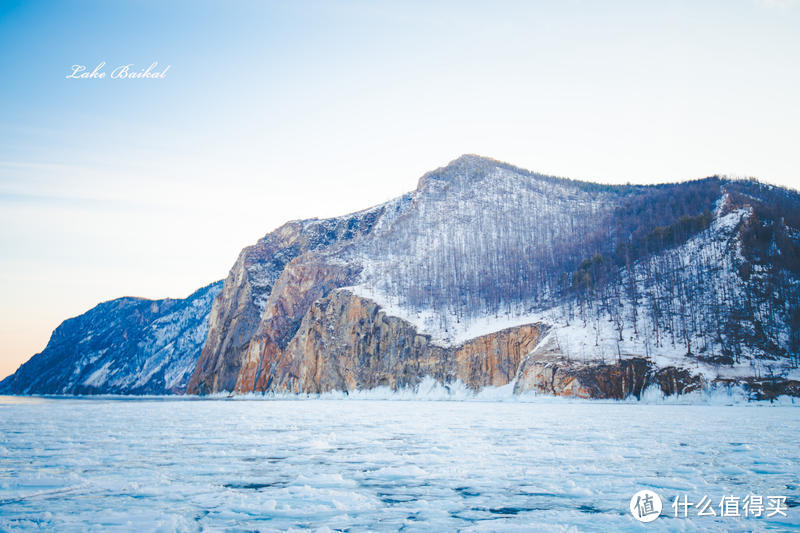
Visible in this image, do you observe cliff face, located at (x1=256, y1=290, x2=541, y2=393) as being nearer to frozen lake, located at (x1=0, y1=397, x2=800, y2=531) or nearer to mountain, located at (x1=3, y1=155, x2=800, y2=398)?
mountain, located at (x1=3, y1=155, x2=800, y2=398)

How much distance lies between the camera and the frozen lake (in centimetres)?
951

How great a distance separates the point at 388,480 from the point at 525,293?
103449 mm

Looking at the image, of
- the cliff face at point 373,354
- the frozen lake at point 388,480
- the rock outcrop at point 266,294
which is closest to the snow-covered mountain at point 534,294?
the cliff face at point 373,354

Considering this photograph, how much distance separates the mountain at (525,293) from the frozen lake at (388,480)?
4952 centimetres

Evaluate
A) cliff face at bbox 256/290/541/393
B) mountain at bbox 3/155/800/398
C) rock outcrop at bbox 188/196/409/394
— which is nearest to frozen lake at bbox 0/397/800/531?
mountain at bbox 3/155/800/398

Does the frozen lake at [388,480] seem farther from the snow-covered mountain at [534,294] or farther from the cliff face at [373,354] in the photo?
the cliff face at [373,354]

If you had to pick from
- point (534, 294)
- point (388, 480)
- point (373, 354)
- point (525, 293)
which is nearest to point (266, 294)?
point (373, 354)

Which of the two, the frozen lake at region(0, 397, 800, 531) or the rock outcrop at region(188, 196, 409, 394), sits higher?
the rock outcrop at region(188, 196, 409, 394)

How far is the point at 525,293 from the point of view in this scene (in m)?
113

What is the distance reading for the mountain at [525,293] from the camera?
6875 cm

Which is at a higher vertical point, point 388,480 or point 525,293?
point 525,293

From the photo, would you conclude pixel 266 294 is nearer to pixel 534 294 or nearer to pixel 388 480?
pixel 534 294

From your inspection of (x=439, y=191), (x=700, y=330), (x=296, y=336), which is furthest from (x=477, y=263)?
(x=700, y=330)

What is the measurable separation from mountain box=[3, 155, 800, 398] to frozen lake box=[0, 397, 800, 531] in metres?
49.5
